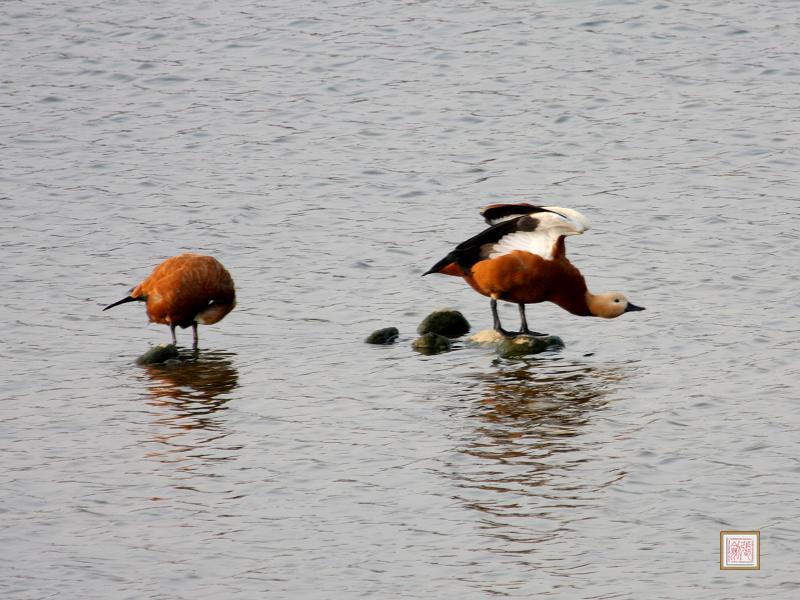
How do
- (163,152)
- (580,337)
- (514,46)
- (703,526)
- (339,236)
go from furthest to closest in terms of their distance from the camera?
1. (514,46)
2. (163,152)
3. (339,236)
4. (580,337)
5. (703,526)

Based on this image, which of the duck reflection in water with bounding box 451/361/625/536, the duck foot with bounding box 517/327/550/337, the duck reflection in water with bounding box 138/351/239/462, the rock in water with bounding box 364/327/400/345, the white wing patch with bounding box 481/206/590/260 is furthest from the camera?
the duck foot with bounding box 517/327/550/337

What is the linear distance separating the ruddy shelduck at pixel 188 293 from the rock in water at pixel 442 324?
1.82m

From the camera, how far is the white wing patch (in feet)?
46.1

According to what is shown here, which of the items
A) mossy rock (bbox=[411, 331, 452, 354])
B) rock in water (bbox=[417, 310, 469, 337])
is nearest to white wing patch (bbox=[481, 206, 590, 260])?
rock in water (bbox=[417, 310, 469, 337])

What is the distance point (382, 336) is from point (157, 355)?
2.07 metres

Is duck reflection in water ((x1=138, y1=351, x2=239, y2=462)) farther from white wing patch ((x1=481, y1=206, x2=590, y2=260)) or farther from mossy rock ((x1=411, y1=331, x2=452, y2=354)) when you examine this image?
white wing patch ((x1=481, y1=206, x2=590, y2=260))

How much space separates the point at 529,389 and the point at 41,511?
4.41 meters

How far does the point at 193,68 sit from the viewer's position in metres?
25.3

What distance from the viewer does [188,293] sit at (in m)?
14.1

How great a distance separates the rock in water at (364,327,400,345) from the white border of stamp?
5.21 m

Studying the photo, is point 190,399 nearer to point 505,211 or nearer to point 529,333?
point 529,333

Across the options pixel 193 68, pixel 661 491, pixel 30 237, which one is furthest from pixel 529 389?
pixel 193 68

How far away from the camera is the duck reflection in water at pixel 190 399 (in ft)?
38.9

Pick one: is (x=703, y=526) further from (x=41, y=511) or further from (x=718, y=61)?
(x=718, y=61)
